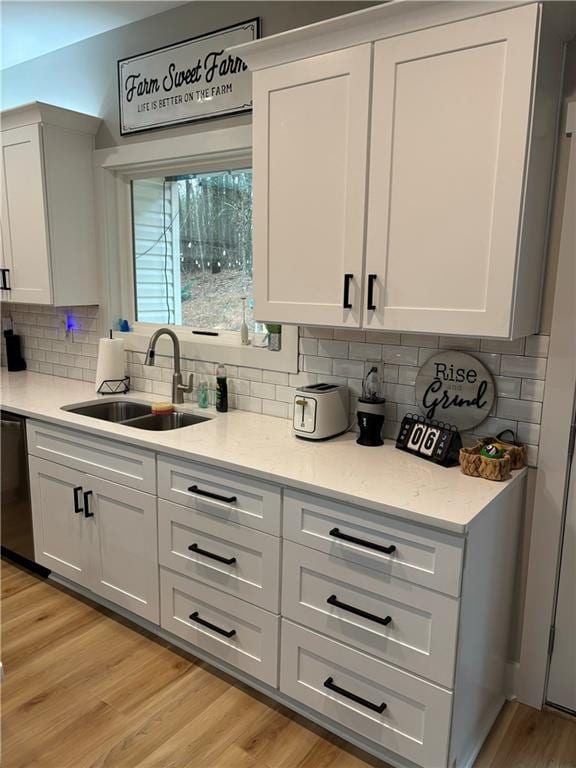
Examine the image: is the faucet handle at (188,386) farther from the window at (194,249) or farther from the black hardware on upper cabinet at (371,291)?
the black hardware on upper cabinet at (371,291)

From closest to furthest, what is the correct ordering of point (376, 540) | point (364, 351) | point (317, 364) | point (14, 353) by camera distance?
point (376, 540)
point (364, 351)
point (317, 364)
point (14, 353)

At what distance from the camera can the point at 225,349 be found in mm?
2762

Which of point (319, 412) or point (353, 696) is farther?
point (319, 412)

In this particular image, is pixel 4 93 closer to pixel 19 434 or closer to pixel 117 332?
pixel 117 332

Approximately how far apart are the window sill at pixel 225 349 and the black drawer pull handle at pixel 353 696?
1.24 meters

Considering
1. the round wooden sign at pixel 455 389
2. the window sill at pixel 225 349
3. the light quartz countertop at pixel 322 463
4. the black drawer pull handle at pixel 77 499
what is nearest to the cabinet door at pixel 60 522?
the black drawer pull handle at pixel 77 499

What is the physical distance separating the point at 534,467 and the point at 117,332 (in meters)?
2.33

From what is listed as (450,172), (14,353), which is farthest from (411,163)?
(14,353)

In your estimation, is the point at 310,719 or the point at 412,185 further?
the point at 310,719

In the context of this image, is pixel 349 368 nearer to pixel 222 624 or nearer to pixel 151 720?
pixel 222 624

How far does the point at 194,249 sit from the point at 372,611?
2057mm

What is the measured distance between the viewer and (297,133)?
1.98 metres

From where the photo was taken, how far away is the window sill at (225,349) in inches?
99.5

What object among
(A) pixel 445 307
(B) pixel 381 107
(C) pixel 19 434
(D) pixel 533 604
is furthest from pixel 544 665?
(C) pixel 19 434
